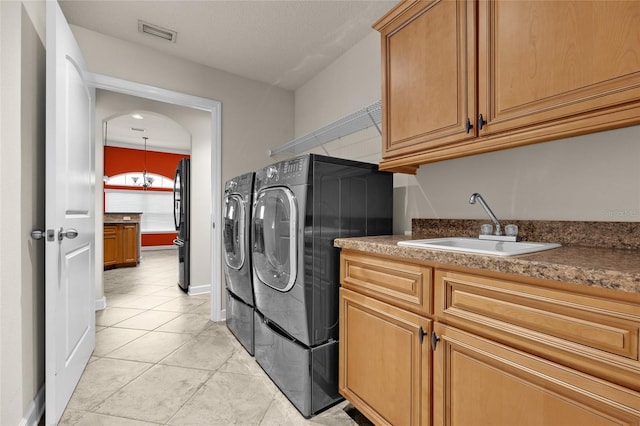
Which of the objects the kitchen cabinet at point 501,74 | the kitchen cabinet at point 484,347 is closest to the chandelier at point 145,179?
the kitchen cabinet at point 501,74

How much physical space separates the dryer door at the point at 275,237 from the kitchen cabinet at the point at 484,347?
1.07 feet

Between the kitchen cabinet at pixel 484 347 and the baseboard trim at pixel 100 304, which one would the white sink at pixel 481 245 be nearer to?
the kitchen cabinet at pixel 484 347

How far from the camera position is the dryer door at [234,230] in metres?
2.26

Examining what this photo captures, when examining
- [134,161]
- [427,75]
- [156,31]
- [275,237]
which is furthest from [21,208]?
[134,161]

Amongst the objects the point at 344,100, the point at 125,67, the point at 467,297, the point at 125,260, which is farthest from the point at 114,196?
the point at 467,297

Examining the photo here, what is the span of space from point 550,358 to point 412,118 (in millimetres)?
1117

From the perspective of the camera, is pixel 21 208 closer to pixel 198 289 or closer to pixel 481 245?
pixel 481 245

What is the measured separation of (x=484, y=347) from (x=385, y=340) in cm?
→ 44

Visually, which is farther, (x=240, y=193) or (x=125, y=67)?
(x=125, y=67)

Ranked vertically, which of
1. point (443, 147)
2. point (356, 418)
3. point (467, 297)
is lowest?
Answer: point (356, 418)

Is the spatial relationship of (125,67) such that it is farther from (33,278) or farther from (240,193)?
(33,278)

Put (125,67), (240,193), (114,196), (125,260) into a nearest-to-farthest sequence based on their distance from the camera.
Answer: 1. (240,193)
2. (125,67)
3. (125,260)
4. (114,196)

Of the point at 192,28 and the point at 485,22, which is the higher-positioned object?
the point at 192,28

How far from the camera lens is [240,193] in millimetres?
2309
